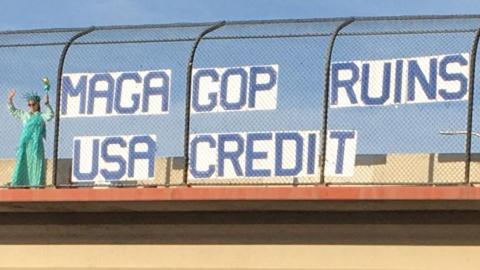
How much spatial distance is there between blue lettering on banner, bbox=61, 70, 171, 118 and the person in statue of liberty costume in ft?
1.41

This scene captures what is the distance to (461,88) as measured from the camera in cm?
1609

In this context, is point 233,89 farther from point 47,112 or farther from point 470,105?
point 470,105

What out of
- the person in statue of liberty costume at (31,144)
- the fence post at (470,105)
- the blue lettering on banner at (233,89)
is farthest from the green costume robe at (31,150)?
the fence post at (470,105)

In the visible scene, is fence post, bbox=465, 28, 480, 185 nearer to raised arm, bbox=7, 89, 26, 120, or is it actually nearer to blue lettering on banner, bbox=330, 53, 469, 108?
blue lettering on banner, bbox=330, 53, 469, 108

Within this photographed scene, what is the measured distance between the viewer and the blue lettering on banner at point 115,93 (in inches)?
690

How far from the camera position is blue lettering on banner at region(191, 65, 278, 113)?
16.9 meters

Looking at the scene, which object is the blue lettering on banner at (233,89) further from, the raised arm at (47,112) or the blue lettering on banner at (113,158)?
the raised arm at (47,112)

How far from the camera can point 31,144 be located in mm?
18359

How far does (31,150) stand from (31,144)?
0.31 ft

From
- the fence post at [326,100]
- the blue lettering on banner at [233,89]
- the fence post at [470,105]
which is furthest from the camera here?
the blue lettering on banner at [233,89]

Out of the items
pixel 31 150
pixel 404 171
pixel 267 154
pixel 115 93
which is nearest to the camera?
pixel 404 171

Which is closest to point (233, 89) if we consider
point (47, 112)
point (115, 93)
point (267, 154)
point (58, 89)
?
point (267, 154)

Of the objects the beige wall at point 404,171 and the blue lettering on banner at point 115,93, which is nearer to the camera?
the beige wall at point 404,171

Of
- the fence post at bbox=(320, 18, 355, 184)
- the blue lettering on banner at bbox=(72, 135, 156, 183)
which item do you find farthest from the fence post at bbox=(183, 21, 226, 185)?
the fence post at bbox=(320, 18, 355, 184)
